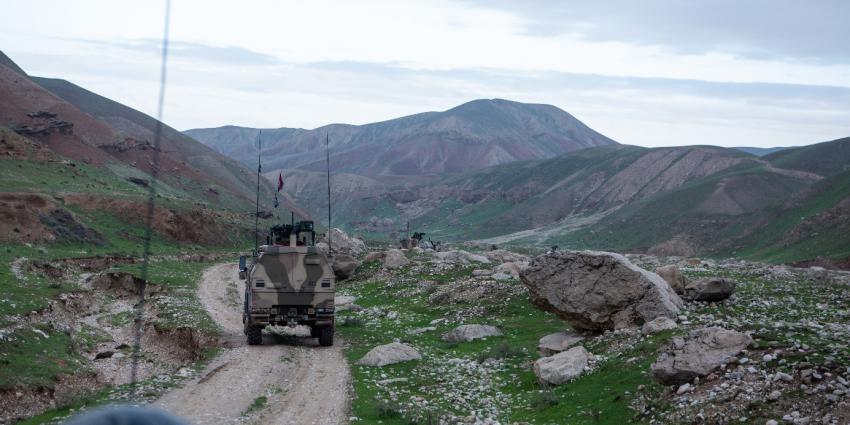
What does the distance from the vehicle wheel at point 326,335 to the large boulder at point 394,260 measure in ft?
69.5

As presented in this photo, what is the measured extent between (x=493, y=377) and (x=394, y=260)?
2851cm

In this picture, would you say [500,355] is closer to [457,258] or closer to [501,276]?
[501,276]

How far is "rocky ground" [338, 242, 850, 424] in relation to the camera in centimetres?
1484

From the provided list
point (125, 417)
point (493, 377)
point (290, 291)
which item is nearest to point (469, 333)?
point (493, 377)

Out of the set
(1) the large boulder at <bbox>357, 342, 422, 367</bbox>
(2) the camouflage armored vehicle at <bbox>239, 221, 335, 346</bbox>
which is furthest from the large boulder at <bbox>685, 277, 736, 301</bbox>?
(2) the camouflage armored vehicle at <bbox>239, 221, 335, 346</bbox>

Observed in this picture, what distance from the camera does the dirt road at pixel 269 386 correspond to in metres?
17.6

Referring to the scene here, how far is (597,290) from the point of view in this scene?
24922 millimetres

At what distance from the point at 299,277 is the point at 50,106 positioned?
382 feet

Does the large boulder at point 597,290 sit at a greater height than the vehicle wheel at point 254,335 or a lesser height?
greater

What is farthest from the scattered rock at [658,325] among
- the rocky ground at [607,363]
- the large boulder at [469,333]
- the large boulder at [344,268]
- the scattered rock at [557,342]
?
the large boulder at [344,268]

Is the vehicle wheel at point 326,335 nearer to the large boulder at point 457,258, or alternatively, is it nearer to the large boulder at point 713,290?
the large boulder at point 713,290

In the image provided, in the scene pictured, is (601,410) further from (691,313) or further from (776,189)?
(776,189)

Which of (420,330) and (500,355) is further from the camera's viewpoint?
(420,330)

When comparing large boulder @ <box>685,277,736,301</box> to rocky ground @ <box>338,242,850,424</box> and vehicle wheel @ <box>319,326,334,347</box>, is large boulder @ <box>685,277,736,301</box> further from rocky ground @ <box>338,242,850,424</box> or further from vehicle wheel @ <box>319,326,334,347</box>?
vehicle wheel @ <box>319,326,334,347</box>
